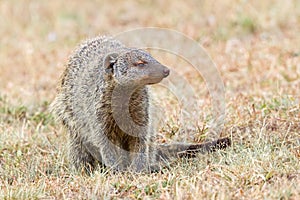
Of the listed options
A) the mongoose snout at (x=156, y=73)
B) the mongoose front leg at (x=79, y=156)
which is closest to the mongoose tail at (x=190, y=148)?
the mongoose front leg at (x=79, y=156)

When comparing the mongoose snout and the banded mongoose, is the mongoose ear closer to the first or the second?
the banded mongoose

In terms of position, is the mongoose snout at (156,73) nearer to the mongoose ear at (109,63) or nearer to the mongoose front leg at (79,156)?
the mongoose ear at (109,63)

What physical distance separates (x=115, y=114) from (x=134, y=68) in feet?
1.29

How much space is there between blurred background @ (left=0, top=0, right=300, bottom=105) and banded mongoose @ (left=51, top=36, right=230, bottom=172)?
4.69 ft

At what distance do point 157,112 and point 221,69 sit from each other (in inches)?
67.5

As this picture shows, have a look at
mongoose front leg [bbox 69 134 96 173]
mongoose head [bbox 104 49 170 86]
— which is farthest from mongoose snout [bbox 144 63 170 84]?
mongoose front leg [bbox 69 134 96 173]

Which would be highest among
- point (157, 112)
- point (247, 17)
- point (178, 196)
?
point (247, 17)

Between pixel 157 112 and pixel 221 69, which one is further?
pixel 221 69

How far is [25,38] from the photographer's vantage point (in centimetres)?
792

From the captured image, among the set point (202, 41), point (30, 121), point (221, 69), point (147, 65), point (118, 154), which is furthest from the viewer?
point (202, 41)

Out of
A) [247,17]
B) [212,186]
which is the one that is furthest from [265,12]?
[212,186]

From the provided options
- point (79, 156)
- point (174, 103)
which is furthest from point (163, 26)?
point (79, 156)

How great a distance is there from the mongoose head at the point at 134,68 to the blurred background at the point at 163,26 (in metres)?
1.78

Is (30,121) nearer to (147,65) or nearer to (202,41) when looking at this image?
(147,65)
